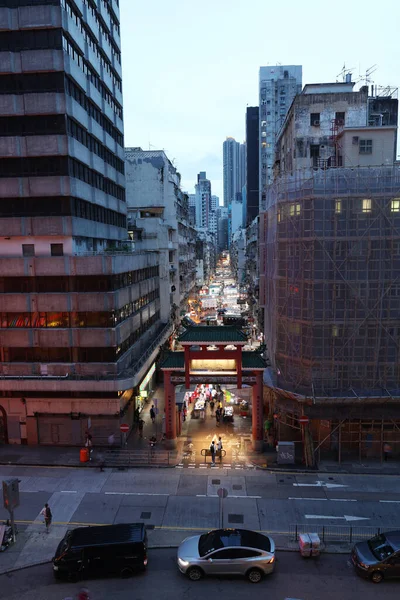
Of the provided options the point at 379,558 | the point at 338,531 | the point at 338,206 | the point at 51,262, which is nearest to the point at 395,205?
the point at 338,206

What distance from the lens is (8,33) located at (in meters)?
29.9

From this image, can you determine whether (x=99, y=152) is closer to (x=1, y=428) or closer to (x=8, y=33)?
(x=8, y=33)

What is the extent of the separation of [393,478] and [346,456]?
10.6ft

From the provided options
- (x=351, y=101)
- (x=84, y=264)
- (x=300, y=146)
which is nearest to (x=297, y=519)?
(x=84, y=264)

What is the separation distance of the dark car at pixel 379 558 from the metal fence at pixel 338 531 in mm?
1681

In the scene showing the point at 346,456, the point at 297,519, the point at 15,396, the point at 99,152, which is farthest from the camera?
the point at 99,152

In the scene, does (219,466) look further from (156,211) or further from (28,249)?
(156,211)

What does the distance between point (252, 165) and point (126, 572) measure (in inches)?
6873

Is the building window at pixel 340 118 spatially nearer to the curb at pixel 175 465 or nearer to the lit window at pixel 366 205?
the lit window at pixel 366 205

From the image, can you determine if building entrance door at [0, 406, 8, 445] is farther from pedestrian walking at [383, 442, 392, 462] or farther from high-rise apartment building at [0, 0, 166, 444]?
pedestrian walking at [383, 442, 392, 462]

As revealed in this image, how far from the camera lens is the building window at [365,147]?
3166 cm

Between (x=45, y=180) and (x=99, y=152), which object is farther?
(x=99, y=152)

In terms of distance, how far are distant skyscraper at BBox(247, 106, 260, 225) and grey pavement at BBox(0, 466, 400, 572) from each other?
14251cm

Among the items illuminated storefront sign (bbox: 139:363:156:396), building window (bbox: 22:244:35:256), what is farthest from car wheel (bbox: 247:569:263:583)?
building window (bbox: 22:244:35:256)
